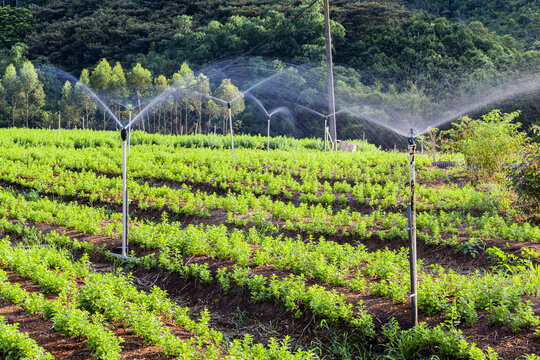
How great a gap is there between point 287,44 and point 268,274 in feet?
123

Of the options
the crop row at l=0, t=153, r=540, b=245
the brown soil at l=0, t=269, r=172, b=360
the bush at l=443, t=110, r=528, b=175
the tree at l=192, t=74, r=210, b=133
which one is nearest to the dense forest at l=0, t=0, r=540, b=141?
the tree at l=192, t=74, r=210, b=133

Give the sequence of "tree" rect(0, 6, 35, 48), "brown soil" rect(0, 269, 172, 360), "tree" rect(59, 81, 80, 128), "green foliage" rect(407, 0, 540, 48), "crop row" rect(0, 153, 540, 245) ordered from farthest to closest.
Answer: "tree" rect(0, 6, 35, 48) < "tree" rect(59, 81, 80, 128) < "green foliage" rect(407, 0, 540, 48) < "crop row" rect(0, 153, 540, 245) < "brown soil" rect(0, 269, 172, 360)

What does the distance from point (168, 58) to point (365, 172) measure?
38.2 metres

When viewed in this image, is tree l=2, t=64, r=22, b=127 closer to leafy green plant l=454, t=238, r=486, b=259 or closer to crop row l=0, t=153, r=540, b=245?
crop row l=0, t=153, r=540, b=245

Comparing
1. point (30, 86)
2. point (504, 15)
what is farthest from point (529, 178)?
point (30, 86)

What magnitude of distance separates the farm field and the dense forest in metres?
25.4

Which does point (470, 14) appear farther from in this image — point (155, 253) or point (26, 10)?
point (26, 10)

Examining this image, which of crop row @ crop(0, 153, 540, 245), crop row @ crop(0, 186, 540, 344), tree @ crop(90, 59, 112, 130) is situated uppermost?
tree @ crop(90, 59, 112, 130)

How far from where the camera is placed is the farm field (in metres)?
4.70

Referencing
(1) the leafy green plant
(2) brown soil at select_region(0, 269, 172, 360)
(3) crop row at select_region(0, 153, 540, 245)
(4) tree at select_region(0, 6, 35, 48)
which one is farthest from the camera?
(4) tree at select_region(0, 6, 35, 48)

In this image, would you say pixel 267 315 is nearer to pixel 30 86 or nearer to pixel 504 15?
pixel 30 86

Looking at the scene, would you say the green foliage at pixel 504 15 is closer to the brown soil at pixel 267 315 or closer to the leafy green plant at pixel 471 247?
the leafy green plant at pixel 471 247

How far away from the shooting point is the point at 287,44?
41781 mm

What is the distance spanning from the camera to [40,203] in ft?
35.8
